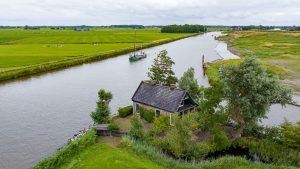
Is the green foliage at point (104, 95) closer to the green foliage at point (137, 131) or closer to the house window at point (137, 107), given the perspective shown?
the house window at point (137, 107)

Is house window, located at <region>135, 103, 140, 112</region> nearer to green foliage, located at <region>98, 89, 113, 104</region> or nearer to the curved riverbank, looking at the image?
green foliage, located at <region>98, 89, 113, 104</region>

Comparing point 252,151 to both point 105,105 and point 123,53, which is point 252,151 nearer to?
point 105,105

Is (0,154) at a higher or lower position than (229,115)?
lower

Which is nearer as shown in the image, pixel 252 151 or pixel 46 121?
pixel 252 151

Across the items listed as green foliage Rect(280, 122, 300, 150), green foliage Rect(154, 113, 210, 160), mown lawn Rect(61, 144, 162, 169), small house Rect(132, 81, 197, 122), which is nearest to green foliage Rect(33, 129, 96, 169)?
mown lawn Rect(61, 144, 162, 169)

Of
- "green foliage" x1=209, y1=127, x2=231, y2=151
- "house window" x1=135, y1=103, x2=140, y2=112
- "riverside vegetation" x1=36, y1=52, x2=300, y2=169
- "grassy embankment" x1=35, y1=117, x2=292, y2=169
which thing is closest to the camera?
"grassy embankment" x1=35, y1=117, x2=292, y2=169

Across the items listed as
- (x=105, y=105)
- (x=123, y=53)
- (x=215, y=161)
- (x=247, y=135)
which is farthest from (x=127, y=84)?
(x=123, y=53)

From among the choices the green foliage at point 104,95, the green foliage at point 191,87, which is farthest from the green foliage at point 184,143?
the green foliage at point 191,87
